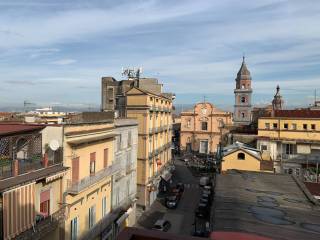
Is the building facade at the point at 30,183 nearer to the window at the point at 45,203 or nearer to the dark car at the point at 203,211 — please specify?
the window at the point at 45,203

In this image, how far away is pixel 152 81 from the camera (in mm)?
53156

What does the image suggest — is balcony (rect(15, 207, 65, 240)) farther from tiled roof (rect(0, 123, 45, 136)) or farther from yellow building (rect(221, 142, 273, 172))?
yellow building (rect(221, 142, 273, 172))

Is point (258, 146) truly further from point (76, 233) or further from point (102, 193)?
point (76, 233)

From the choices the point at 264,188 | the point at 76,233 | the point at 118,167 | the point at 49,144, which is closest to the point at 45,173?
the point at 49,144

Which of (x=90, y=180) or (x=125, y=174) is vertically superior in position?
(x=90, y=180)

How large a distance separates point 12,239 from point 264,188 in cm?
2043

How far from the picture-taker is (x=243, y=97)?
85.1 meters

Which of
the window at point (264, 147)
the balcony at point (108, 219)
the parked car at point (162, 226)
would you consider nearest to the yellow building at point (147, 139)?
the balcony at point (108, 219)

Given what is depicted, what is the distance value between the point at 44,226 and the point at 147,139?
2340 cm

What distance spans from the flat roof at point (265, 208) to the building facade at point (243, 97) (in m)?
55.5

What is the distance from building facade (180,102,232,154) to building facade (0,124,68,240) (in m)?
59.4

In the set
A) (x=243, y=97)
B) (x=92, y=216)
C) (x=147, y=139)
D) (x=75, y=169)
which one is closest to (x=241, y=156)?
(x=147, y=139)

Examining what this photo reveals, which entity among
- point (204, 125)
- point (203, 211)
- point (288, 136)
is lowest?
point (203, 211)

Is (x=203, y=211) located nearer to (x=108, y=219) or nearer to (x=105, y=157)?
(x=108, y=219)
